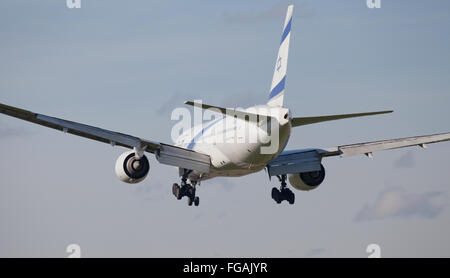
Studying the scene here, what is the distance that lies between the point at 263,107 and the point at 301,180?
40.9 ft

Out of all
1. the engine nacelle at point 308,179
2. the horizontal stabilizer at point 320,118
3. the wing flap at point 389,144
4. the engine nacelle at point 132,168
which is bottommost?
the horizontal stabilizer at point 320,118

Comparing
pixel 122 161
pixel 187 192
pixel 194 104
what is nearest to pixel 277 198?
pixel 187 192

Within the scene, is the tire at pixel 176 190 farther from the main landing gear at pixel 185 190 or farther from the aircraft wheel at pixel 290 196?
the aircraft wheel at pixel 290 196

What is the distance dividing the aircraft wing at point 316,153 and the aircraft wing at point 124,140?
5.09m

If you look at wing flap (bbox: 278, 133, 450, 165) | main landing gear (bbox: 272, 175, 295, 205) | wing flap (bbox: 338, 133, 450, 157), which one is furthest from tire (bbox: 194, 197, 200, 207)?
wing flap (bbox: 338, 133, 450, 157)

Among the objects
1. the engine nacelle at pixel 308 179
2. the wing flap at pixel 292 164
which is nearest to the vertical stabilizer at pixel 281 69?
the wing flap at pixel 292 164

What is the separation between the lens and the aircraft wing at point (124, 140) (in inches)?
2162

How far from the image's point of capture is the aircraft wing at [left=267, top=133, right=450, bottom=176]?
61.7 metres

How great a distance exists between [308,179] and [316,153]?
2.61 metres

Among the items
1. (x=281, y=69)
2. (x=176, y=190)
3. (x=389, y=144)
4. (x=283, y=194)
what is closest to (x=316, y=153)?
(x=283, y=194)
